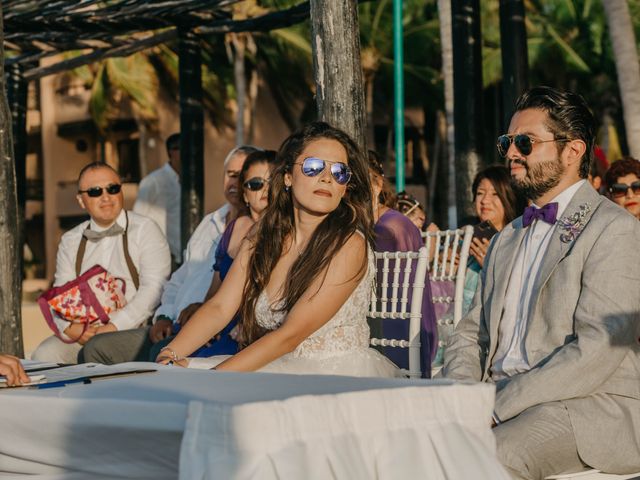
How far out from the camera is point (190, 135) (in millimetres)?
13305

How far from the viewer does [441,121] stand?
41.9 metres

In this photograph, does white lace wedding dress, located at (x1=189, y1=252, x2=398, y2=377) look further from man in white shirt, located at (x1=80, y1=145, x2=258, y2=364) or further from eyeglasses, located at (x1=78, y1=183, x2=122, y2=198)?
eyeglasses, located at (x1=78, y1=183, x2=122, y2=198)

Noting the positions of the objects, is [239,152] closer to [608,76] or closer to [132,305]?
[132,305]

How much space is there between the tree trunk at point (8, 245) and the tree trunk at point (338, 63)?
6.44 ft

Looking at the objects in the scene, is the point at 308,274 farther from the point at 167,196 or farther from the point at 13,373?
the point at 167,196

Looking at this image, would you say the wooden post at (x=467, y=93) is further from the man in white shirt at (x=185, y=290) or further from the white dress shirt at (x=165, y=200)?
the white dress shirt at (x=165, y=200)

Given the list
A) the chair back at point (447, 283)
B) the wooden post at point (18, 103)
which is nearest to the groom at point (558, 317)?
the chair back at point (447, 283)

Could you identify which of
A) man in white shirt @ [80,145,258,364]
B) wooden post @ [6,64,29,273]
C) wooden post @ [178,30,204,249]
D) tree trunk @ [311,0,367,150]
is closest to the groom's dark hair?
tree trunk @ [311,0,367,150]

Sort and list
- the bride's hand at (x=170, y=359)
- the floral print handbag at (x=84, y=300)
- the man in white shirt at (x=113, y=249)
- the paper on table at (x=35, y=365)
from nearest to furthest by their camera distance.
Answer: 1. the paper on table at (x=35, y=365)
2. the bride's hand at (x=170, y=359)
3. the floral print handbag at (x=84, y=300)
4. the man in white shirt at (x=113, y=249)

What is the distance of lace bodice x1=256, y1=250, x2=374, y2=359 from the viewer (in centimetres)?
456

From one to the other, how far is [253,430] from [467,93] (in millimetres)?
7822

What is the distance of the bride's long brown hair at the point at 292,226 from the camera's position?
450 cm

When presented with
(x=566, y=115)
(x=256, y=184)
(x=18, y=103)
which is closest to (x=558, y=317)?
(x=566, y=115)

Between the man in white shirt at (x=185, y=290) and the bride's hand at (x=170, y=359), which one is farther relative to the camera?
the man in white shirt at (x=185, y=290)
